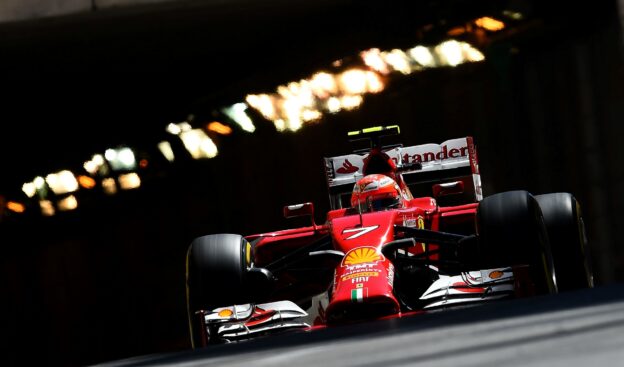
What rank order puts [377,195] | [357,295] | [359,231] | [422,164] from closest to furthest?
[357,295]
[359,231]
[377,195]
[422,164]

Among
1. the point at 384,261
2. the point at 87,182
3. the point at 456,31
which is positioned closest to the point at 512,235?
the point at 384,261

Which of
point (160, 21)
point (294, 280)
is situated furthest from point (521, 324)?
point (160, 21)

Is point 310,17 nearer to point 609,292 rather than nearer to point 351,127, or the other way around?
point 351,127

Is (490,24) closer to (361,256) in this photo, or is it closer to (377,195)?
(377,195)

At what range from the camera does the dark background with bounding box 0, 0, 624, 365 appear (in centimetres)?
1195

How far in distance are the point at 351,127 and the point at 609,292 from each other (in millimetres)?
9902

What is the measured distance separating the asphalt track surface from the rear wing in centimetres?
467

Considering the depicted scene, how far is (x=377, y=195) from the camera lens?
7.49 m

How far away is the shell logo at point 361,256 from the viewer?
6.24m

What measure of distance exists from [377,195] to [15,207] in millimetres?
9079

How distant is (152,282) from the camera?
47.0ft

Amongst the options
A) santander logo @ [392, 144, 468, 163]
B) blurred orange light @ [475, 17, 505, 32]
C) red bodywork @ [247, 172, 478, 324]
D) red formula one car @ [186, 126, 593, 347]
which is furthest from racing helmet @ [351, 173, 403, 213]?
blurred orange light @ [475, 17, 505, 32]

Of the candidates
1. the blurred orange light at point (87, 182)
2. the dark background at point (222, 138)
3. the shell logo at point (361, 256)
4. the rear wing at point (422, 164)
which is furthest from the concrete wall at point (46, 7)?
the blurred orange light at point (87, 182)

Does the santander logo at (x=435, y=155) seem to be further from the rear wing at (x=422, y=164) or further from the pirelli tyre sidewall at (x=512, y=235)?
the pirelli tyre sidewall at (x=512, y=235)
